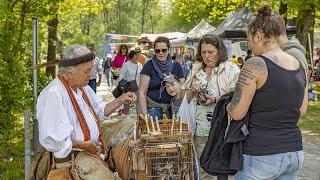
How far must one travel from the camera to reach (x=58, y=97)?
391 cm

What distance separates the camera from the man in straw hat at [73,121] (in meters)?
3.80

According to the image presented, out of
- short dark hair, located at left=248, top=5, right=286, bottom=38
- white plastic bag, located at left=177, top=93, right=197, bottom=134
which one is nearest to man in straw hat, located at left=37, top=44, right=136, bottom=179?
white plastic bag, located at left=177, top=93, right=197, bottom=134

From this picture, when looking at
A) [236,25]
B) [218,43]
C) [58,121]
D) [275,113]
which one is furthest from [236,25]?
[275,113]

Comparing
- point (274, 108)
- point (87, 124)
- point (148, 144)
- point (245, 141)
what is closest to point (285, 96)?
point (274, 108)

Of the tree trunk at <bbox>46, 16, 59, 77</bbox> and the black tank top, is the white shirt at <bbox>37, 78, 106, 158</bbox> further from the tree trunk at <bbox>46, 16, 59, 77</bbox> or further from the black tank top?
→ the tree trunk at <bbox>46, 16, 59, 77</bbox>

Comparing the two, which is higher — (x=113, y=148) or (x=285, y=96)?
(x=285, y=96)

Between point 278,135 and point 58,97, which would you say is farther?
point 58,97

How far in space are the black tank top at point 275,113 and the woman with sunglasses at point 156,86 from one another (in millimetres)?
2541

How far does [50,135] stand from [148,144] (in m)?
0.71

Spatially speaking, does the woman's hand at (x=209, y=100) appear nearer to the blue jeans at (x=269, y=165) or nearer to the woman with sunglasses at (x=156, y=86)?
the woman with sunglasses at (x=156, y=86)

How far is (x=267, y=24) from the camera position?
10.9 feet

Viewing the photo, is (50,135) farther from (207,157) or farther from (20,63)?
(20,63)

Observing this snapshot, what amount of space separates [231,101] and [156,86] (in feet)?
8.15

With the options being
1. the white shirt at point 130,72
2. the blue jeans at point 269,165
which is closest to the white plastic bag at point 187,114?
the blue jeans at point 269,165
